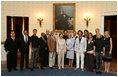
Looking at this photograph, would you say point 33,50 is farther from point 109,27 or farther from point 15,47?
point 109,27

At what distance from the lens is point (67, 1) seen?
1087 centimetres

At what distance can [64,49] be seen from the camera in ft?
27.8

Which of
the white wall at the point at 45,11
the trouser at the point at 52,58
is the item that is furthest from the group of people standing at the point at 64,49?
the white wall at the point at 45,11

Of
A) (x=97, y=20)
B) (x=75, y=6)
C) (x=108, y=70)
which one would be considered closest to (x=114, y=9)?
(x=97, y=20)

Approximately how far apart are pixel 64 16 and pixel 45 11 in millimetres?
1029

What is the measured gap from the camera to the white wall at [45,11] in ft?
34.4

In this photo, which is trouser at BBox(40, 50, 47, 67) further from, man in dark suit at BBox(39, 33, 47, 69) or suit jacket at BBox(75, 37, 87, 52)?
suit jacket at BBox(75, 37, 87, 52)

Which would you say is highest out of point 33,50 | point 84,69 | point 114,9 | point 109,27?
point 114,9

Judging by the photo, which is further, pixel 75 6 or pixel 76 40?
pixel 75 6

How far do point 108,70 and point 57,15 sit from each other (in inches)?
175

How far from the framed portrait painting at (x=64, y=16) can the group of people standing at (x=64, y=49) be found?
→ 2003 mm

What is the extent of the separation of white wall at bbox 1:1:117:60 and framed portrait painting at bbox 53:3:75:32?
207mm

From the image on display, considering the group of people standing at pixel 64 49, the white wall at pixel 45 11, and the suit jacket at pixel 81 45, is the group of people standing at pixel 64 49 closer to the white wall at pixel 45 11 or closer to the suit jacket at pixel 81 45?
the suit jacket at pixel 81 45

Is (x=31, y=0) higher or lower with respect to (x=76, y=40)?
higher
